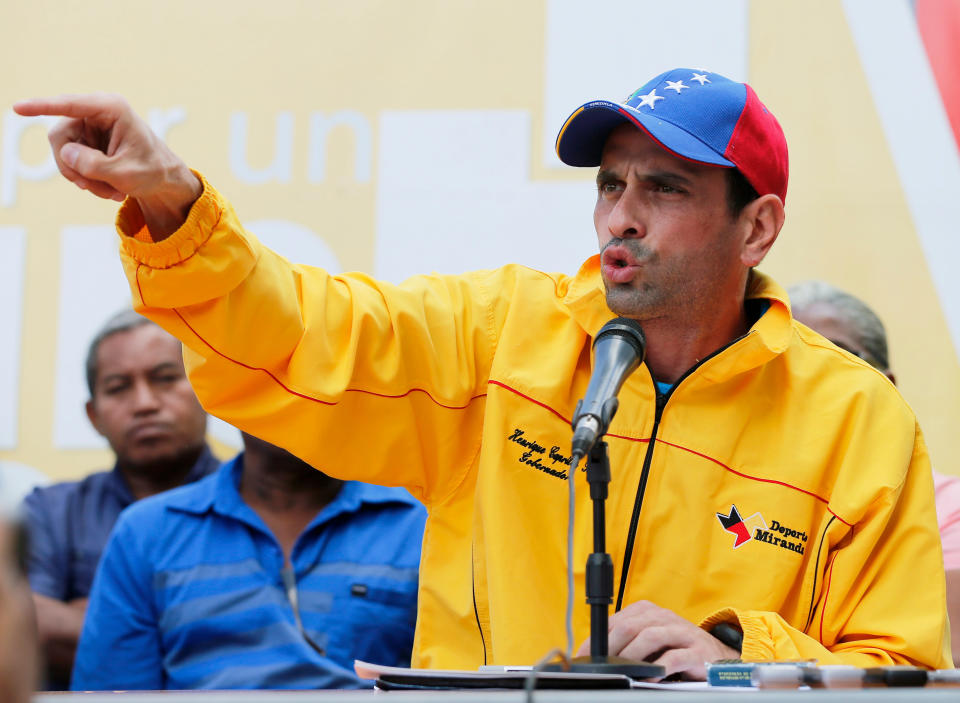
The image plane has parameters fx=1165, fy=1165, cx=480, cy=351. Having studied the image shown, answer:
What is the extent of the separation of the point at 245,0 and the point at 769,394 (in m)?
2.39

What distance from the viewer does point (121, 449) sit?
3.86m

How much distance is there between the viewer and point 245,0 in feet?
12.8

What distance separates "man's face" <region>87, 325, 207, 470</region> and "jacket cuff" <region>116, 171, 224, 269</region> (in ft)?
6.86

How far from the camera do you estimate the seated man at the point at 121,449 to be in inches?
143

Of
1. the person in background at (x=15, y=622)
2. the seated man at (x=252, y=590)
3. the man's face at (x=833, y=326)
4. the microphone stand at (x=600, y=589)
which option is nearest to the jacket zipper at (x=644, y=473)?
the microphone stand at (x=600, y=589)

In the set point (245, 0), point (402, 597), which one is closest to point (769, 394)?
point (402, 597)

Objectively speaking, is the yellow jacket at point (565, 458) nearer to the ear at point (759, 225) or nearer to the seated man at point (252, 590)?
the ear at point (759, 225)

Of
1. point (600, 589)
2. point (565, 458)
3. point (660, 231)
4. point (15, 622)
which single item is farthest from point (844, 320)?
point (15, 622)

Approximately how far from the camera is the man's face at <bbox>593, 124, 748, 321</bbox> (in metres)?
2.37

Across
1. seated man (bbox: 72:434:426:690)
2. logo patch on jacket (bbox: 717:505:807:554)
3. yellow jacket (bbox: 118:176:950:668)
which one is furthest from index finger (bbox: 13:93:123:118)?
seated man (bbox: 72:434:426:690)

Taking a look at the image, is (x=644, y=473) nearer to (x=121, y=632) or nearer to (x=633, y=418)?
(x=633, y=418)

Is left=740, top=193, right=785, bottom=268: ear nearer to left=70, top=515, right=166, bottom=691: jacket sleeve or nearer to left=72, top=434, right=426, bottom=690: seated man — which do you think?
left=72, top=434, right=426, bottom=690: seated man

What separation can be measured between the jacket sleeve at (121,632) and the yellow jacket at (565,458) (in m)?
1.18

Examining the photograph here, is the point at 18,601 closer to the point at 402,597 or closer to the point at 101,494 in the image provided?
the point at 402,597
